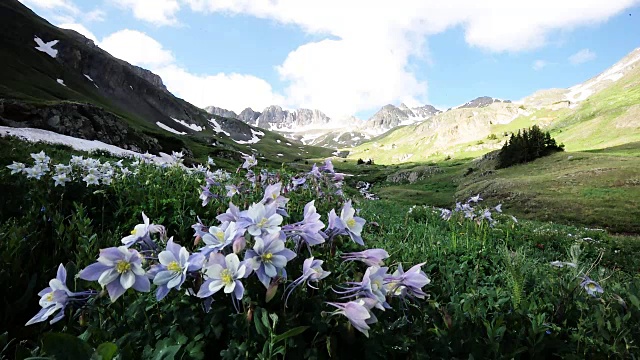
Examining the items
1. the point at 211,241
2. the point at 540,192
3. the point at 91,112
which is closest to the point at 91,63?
the point at 91,112

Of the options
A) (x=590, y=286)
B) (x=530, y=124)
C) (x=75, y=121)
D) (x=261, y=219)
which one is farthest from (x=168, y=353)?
(x=530, y=124)

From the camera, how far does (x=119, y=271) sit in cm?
166

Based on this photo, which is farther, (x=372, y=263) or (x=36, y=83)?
(x=36, y=83)

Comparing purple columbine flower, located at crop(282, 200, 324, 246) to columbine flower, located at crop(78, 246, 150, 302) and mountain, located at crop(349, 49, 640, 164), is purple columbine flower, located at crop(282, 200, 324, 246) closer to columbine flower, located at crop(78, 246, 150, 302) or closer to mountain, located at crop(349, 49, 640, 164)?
columbine flower, located at crop(78, 246, 150, 302)

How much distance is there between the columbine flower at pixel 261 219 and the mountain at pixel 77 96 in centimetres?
3953

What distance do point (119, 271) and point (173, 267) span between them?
24 centimetres

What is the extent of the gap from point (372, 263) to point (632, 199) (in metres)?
28.4

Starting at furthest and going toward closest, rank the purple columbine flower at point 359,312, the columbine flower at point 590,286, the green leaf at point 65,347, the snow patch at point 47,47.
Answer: the snow patch at point 47,47 < the columbine flower at point 590,286 < the purple columbine flower at point 359,312 < the green leaf at point 65,347

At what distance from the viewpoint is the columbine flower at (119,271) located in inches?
63.8

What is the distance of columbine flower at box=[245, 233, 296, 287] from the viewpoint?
64.2 inches

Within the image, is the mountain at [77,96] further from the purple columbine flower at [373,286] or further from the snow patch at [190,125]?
the purple columbine flower at [373,286]

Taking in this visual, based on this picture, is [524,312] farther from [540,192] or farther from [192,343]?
[540,192]

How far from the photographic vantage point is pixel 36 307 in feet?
9.78

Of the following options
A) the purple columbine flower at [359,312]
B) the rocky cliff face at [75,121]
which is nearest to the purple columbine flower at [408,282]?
the purple columbine flower at [359,312]
